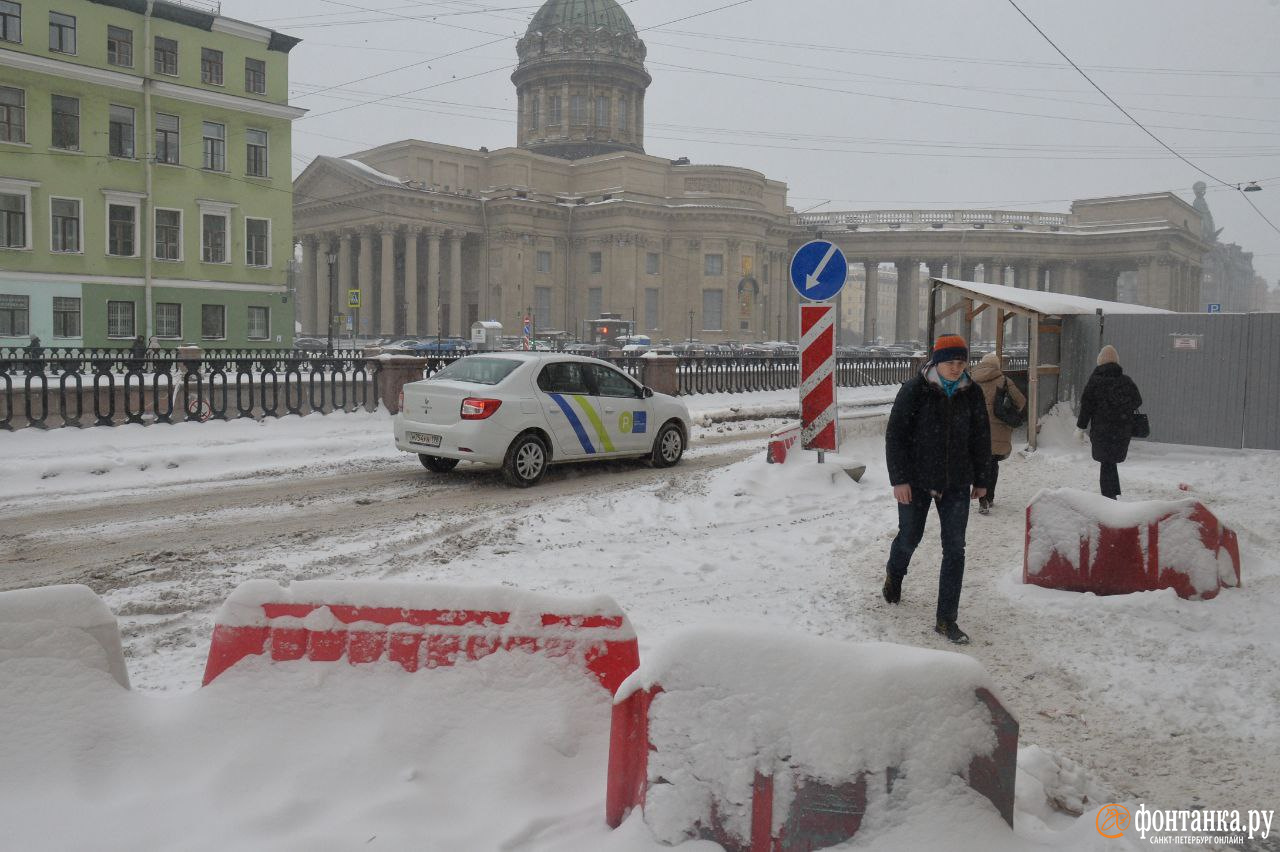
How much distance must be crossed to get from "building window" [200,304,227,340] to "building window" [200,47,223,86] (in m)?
9.43

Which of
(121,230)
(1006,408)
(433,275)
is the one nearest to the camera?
(1006,408)

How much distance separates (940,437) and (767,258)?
7632cm

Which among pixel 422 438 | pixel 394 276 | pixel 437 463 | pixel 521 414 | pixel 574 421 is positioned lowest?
pixel 437 463

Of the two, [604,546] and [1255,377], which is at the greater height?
[1255,377]

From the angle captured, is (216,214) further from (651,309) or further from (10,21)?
(651,309)

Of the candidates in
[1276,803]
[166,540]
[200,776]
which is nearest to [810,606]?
[1276,803]

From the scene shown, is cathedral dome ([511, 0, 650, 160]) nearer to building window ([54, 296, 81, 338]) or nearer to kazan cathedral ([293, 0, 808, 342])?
kazan cathedral ([293, 0, 808, 342])

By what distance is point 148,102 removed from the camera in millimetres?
39031

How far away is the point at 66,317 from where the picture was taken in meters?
38.2

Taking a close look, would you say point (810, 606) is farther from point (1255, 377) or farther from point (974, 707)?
point (1255, 377)

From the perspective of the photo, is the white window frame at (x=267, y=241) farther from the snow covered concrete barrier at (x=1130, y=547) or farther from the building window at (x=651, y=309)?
the snow covered concrete barrier at (x=1130, y=547)

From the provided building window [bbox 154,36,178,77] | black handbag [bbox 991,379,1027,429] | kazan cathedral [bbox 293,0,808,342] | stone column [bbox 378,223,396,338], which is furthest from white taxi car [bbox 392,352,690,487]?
stone column [bbox 378,223,396,338]

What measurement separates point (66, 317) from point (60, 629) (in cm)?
4032

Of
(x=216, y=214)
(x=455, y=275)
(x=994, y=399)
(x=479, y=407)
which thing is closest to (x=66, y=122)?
(x=216, y=214)
